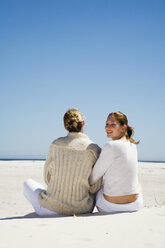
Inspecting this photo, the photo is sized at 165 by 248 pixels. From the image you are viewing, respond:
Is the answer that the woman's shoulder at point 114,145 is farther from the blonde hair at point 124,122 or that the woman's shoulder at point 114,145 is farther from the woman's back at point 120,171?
the blonde hair at point 124,122

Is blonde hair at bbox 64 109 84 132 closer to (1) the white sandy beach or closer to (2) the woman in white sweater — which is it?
(2) the woman in white sweater

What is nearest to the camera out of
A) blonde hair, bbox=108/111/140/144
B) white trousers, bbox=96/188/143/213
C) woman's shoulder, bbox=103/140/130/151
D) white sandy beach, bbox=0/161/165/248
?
white sandy beach, bbox=0/161/165/248

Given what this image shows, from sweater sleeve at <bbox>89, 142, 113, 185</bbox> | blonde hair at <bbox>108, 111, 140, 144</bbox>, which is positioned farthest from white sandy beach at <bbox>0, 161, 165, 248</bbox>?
blonde hair at <bbox>108, 111, 140, 144</bbox>

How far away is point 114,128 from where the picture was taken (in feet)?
12.1

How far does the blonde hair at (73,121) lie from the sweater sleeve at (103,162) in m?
0.45

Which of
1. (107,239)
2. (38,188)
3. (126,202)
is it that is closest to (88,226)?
(107,239)

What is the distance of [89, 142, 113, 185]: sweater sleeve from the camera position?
130 inches

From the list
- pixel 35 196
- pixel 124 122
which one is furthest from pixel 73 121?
pixel 35 196

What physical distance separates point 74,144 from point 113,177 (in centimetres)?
65

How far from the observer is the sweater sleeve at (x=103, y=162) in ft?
10.9

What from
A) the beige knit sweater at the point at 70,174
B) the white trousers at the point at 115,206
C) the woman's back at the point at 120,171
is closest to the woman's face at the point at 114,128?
the woman's back at the point at 120,171

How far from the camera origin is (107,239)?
244cm

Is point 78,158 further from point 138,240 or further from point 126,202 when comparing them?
point 138,240

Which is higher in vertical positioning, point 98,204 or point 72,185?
point 72,185
